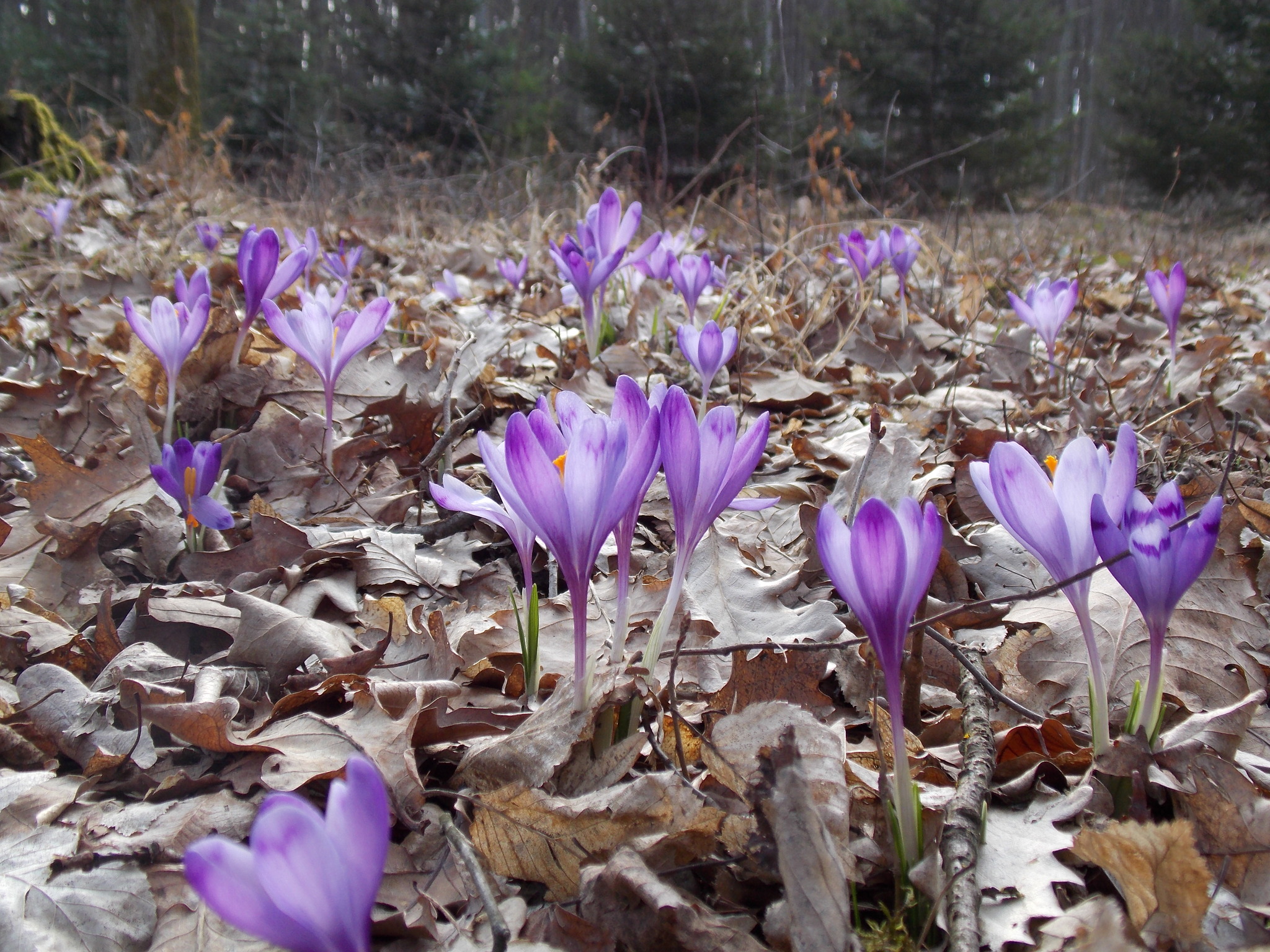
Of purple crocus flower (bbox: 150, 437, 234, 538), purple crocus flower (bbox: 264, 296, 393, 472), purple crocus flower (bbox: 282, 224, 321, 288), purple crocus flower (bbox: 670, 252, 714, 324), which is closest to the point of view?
purple crocus flower (bbox: 150, 437, 234, 538)

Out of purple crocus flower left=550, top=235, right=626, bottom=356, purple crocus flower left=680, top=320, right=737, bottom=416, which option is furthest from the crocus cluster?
purple crocus flower left=680, top=320, right=737, bottom=416

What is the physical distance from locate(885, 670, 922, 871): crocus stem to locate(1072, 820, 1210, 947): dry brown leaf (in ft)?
0.56

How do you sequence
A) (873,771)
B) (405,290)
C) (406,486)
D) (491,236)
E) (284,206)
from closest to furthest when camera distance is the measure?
1. (873,771)
2. (406,486)
3. (405,290)
4. (491,236)
5. (284,206)

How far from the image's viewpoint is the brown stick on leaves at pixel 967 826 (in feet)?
2.66

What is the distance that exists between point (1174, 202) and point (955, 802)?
701 inches

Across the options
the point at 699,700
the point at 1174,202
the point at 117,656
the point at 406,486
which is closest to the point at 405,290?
the point at 406,486

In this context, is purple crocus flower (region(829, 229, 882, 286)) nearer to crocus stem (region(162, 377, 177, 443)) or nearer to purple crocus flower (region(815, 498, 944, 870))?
crocus stem (region(162, 377, 177, 443))

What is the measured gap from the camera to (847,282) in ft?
16.2

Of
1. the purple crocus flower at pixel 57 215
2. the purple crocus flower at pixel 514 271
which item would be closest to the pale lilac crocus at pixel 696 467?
the purple crocus flower at pixel 514 271

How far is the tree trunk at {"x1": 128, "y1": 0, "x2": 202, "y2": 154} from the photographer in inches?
429

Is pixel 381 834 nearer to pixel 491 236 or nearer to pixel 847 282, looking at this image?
pixel 847 282

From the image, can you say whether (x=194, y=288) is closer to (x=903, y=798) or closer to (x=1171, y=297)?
(x=903, y=798)

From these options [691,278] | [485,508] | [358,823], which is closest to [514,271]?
[691,278]

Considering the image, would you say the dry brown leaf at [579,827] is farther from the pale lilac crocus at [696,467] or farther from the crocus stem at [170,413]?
the crocus stem at [170,413]
